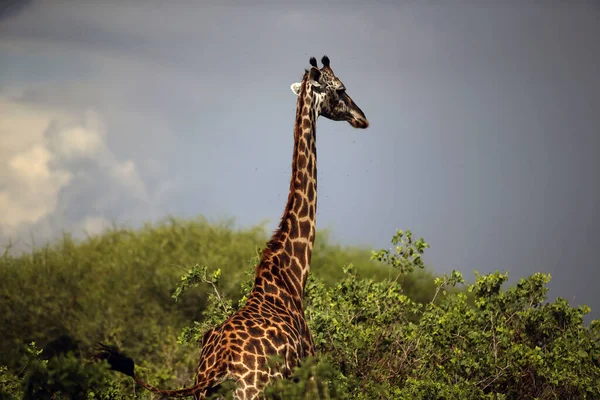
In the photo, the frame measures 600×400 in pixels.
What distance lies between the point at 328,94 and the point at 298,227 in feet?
6.24

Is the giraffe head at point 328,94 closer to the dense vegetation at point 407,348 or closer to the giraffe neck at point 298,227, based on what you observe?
the giraffe neck at point 298,227

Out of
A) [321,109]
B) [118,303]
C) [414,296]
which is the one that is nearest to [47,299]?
[118,303]

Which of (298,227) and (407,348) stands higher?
(298,227)

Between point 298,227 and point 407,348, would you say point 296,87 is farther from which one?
point 407,348

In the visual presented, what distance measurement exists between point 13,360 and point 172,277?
4.88m

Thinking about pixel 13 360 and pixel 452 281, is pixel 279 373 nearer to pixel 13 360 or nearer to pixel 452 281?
pixel 452 281

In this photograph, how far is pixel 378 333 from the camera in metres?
12.2

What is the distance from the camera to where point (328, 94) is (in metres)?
10.9

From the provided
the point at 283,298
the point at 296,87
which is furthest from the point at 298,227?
the point at 296,87

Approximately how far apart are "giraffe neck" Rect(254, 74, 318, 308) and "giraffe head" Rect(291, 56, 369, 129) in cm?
7

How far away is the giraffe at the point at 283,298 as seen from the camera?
7.66 meters

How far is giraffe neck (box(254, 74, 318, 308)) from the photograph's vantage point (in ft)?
31.0

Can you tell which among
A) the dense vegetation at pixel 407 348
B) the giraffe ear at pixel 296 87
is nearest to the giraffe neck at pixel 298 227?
the giraffe ear at pixel 296 87

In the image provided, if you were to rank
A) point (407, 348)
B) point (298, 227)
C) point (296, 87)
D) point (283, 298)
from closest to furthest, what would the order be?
point (283, 298) → point (298, 227) → point (296, 87) → point (407, 348)
